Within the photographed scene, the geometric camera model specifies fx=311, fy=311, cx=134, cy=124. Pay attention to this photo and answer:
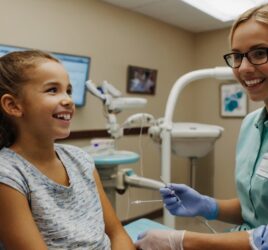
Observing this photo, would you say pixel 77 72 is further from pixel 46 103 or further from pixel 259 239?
pixel 259 239

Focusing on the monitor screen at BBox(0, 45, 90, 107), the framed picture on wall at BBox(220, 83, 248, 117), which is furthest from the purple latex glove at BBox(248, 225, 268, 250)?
the framed picture on wall at BBox(220, 83, 248, 117)

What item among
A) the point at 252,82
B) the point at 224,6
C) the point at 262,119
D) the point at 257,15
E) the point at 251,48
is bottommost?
the point at 262,119

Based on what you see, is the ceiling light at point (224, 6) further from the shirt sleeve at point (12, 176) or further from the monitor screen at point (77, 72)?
the shirt sleeve at point (12, 176)

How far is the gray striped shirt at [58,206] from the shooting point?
892mm

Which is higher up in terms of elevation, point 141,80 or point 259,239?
point 141,80

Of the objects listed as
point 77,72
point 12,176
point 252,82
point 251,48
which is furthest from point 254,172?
point 77,72

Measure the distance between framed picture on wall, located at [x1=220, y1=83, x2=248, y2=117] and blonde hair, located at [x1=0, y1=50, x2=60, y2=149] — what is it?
2.91m

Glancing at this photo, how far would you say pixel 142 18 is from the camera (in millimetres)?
3248

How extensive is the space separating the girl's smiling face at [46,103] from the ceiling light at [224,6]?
1955 millimetres

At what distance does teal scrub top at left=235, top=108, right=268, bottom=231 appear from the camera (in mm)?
1151

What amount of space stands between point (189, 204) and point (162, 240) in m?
0.39

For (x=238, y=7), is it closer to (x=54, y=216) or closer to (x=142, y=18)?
(x=142, y=18)

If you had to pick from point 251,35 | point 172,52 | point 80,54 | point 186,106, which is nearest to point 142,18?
point 172,52

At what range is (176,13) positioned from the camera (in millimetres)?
3178
